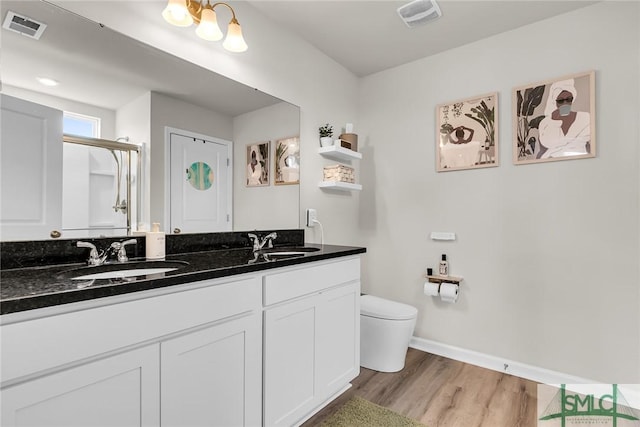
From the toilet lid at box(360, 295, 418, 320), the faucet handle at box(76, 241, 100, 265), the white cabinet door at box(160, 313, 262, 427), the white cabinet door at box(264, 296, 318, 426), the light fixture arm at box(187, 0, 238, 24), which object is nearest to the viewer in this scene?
the white cabinet door at box(160, 313, 262, 427)

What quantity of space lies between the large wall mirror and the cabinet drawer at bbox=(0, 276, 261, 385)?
24.2 inches

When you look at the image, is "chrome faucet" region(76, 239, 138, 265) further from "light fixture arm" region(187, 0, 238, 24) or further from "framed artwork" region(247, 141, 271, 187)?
"light fixture arm" region(187, 0, 238, 24)

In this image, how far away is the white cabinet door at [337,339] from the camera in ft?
5.63

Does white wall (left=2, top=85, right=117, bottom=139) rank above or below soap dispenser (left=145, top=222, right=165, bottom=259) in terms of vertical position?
above

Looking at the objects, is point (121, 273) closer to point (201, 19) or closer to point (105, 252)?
point (105, 252)

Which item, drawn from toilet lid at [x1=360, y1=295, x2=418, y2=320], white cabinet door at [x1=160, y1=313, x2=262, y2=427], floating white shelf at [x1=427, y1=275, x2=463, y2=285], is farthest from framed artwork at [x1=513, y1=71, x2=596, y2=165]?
white cabinet door at [x1=160, y1=313, x2=262, y2=427]

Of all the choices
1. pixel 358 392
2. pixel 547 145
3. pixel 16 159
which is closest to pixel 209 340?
pixel 16 159

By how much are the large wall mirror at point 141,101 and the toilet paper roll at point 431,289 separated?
1.32 metres

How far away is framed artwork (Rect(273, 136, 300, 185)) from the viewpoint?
2268 millimetres

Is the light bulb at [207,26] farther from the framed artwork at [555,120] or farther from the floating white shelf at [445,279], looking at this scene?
the floating white shelf at [445,279]

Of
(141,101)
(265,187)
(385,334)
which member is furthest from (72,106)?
(385,334)

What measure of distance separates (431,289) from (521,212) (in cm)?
87

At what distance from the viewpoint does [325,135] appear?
8.59 ft

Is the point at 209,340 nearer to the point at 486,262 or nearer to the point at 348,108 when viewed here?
the point at 486,262
